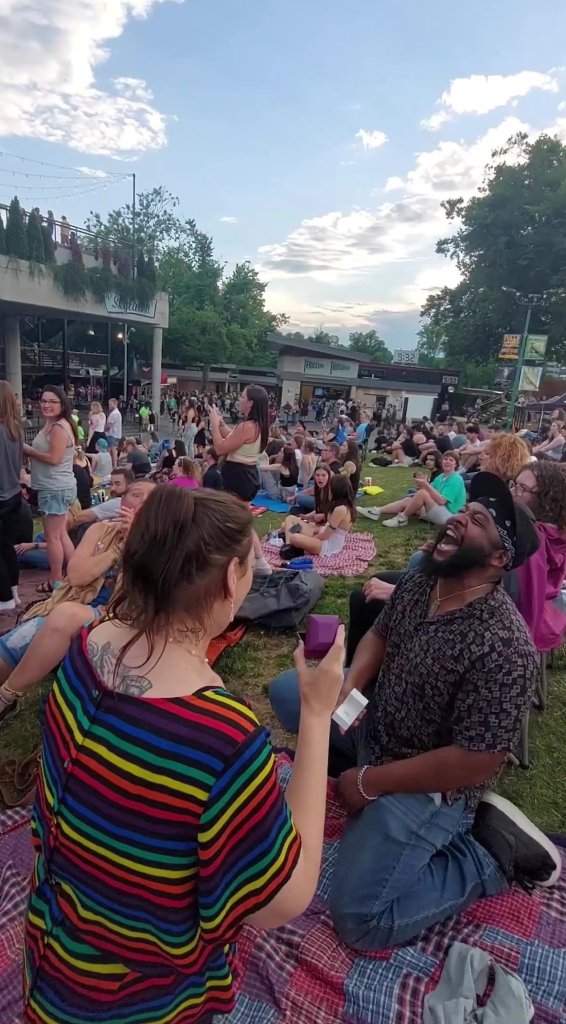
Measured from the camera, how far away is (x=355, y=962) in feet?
6.44

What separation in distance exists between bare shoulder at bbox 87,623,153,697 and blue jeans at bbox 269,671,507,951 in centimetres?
142

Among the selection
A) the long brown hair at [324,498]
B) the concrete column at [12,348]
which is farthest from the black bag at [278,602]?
the concrete column at [12,348]

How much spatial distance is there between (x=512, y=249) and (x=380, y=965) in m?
41.9

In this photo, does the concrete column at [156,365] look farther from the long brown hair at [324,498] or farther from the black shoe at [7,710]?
the black shoe at [7,710]

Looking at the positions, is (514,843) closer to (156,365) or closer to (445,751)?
(445,751)

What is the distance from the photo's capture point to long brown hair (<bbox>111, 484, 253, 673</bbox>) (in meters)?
1.06

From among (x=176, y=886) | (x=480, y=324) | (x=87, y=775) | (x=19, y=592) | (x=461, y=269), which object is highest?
(x=461, y=269)

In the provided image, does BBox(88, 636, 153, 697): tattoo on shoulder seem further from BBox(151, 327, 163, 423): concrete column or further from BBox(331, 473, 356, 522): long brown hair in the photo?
BBox(151, 327, 163, 423): concrete column

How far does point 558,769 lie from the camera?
3.04 metres

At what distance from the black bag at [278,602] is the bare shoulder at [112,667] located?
10.6 ft

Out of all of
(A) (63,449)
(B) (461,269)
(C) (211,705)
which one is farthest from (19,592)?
(B) (461,269)

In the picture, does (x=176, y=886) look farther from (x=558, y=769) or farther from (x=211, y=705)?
(x=558, y=769)

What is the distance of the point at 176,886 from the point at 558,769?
281 cm

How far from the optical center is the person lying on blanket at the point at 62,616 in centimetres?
273
